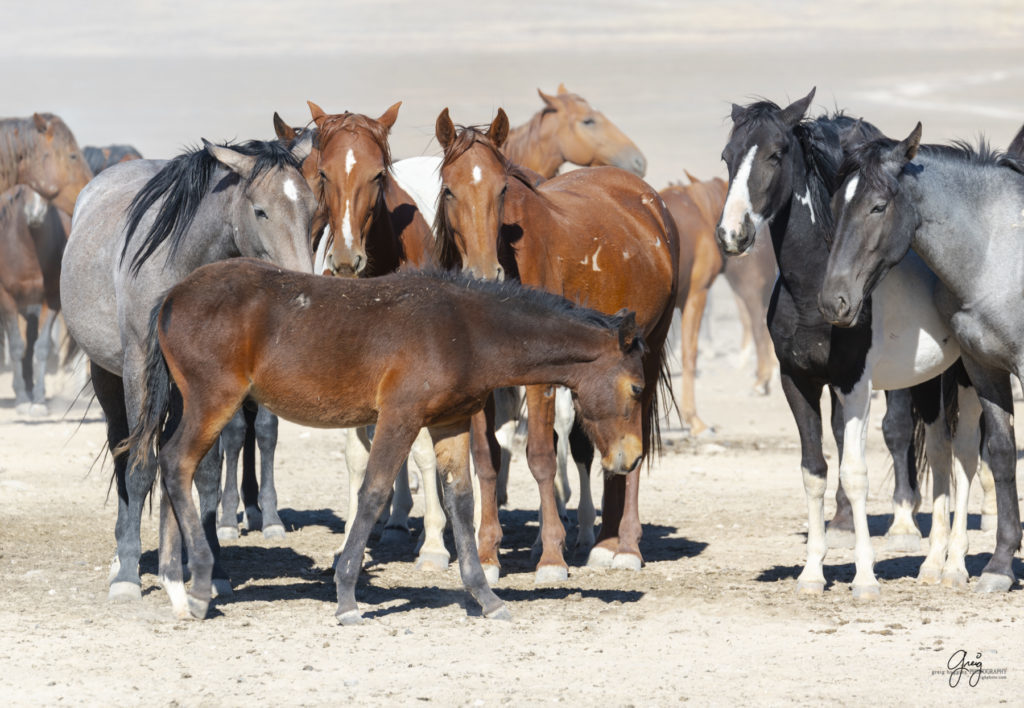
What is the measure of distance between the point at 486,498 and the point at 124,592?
2093 mm

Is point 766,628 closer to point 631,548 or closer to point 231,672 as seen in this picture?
point 631,548

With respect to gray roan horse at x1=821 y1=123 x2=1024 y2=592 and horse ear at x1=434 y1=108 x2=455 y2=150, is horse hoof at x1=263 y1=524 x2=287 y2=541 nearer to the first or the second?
horse ear at x1=434 y1=108 x2=455 y2=150

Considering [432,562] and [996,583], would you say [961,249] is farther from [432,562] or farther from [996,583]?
[432,562]

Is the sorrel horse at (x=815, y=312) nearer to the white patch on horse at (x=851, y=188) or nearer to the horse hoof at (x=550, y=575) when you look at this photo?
the white patch on horse at (x=851, y=188)

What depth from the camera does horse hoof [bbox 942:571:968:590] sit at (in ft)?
24.3

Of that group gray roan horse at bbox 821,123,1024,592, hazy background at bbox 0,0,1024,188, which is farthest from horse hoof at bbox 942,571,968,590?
hazy background at bbox 0,0,1024,188

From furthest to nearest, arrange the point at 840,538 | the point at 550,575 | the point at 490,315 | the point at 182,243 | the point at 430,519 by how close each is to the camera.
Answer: the point at 840,538 → the point at 430,519 → the point at 550,575 → the point at 182,243 → the point at 490,315

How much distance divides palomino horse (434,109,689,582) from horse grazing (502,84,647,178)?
16.9ft

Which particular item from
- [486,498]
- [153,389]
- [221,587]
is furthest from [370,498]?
[486,498]

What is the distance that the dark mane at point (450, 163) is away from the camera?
25.0ft

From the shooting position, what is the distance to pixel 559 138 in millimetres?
14414

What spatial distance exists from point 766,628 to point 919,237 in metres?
2.18

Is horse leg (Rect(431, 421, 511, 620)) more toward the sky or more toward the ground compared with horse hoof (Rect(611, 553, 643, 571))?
more toward the sky

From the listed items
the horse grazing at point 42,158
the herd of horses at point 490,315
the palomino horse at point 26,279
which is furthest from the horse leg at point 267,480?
the palomino horse at point 26,279
